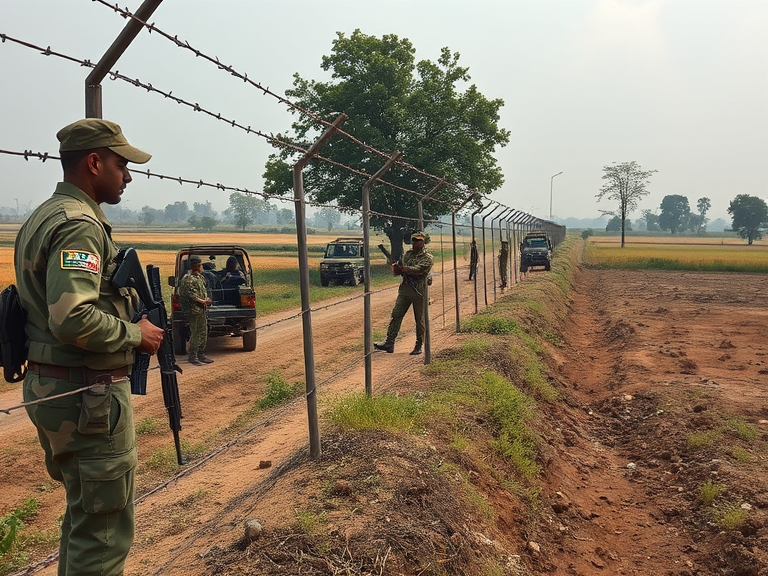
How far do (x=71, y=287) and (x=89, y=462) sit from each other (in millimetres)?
670

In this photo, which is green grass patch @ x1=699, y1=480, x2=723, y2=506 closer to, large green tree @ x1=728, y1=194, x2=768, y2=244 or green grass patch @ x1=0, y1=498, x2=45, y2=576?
green grass patch @ x1=0, y1=498, x2=45, y2=576

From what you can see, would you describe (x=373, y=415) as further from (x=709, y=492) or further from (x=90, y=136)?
(x=90, y=136)

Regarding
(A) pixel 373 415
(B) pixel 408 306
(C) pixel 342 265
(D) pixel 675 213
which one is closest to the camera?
(A) pixel 373 415

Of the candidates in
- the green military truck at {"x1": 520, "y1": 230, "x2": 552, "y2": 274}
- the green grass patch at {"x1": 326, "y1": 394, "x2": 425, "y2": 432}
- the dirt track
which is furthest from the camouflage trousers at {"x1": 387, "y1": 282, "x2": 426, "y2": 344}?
the green military truck at {"x1": 520, "y1": 230, "x2": 552, "y2": 274}

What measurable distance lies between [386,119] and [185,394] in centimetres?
2381

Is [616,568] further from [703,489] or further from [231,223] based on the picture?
[231,223]

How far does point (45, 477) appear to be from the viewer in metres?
5.87

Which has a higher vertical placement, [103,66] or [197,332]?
[103,66]

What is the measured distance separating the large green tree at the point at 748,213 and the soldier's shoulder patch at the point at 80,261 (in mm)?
121440

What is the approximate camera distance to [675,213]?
18300cm

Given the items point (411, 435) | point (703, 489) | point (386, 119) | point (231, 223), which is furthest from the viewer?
point (231, 223)

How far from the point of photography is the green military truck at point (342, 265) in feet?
75.2

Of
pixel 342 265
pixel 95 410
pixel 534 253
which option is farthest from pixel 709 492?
pixel 534 253

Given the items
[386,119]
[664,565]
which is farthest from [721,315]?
[386,119]
